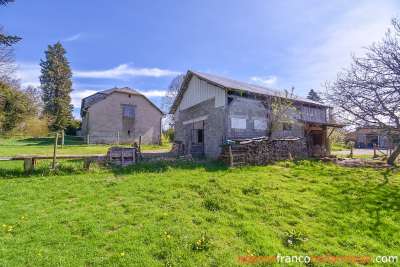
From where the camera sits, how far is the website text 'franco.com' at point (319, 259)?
9.34ft

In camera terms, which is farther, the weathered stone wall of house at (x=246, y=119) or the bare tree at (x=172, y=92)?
the bare tree at (x=172, y=92)

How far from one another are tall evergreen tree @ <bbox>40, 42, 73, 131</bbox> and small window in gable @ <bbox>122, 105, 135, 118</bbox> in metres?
12.6

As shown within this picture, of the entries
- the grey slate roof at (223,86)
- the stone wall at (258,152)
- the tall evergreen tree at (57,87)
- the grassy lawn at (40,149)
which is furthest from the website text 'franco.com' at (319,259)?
the tall evergreen tree at (57,87)

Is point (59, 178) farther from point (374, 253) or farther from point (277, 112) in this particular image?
point (277, 112)

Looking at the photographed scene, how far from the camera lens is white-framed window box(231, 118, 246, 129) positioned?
37.8ft

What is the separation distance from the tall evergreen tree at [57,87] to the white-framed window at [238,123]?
92.8ft

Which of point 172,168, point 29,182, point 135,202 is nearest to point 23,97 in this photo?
point 29,182

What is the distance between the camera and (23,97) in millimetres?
21141

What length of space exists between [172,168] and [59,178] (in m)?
4.41

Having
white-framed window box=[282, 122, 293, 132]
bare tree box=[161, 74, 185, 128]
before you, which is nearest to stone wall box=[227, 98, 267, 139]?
white-framed window box=[282, 122, 293, 132]

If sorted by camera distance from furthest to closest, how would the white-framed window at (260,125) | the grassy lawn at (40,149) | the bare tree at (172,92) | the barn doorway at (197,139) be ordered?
the bare tree at (172,92)
the barn doorway at (197,139)
the white-framed window at (260,125)
the grassy lawn at (40,149)

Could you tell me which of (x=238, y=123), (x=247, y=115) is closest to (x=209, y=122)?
(x=238, y=123)

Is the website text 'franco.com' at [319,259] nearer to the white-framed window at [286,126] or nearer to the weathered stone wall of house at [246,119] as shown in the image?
the weathered stone wall of house at [246,119]

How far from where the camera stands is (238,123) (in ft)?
38.5
